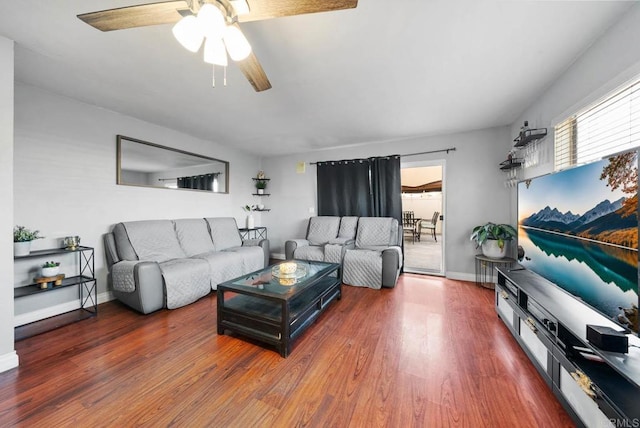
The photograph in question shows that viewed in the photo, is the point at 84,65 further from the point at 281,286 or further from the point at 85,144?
the point at 281,286

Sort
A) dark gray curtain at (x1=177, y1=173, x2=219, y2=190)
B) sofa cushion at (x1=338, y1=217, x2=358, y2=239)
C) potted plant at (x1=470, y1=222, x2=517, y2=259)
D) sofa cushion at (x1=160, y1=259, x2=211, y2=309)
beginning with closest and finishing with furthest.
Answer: sofa cushion at (x1=160, y1=259, x2=211, y2=309) → potted plant at (x1=470, y1=222, x2=517, y2=259) → dark gray curtain at (x1=177, y1=173, x2=219, y2=190) → sofa cushion at (x1=338, y1=217, x2=358, y2=239)

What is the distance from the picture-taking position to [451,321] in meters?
2.21

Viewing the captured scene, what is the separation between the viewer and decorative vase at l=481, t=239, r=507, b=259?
3.01 metres

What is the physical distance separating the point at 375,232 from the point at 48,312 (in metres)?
4.03

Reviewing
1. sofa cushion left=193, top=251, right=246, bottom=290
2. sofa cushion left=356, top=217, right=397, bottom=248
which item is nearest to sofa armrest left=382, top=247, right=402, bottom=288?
sofa cushion left=356, top=217, right=397, bottom=248

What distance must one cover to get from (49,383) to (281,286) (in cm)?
155

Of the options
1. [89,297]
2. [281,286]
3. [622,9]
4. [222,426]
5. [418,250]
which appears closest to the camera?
[222,426]

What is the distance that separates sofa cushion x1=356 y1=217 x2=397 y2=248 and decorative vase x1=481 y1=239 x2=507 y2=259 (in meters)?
1.26

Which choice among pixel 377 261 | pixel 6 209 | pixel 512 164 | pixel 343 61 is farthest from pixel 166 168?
pixel 512 164

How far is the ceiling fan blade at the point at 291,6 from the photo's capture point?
41.1 inches

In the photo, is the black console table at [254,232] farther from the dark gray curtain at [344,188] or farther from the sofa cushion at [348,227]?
the sofa cushion at [348,227]

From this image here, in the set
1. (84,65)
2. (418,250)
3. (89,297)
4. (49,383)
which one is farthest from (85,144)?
(418,250)

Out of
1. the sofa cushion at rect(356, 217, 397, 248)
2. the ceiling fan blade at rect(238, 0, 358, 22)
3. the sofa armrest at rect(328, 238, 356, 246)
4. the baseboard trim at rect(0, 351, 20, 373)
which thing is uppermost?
the ceiling fan blade at rect(238, 0, 358, 22)

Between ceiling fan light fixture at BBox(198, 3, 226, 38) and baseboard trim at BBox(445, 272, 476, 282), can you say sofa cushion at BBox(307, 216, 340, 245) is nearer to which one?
baseboard trim at BBox(445, 272, 476, 282)
